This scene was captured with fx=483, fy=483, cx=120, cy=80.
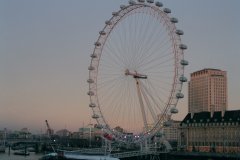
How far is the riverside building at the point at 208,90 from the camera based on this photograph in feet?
399

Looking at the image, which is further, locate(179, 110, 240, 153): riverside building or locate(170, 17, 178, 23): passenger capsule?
locate(179, 110, 240, 153): riverside building

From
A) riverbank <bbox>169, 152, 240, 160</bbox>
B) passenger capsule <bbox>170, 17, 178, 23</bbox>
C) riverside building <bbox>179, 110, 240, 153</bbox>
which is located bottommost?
riverbank <bbox>169, 152, 240, 160</bbox>

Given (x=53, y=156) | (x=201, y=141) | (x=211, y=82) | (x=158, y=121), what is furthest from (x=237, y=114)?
(x=211, y=82)

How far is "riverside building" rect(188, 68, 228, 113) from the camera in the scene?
122 metres

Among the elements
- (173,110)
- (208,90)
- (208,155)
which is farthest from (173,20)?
(208,90)

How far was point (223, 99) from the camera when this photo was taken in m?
124

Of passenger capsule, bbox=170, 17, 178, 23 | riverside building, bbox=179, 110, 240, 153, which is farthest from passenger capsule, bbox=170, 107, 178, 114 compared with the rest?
riverside building, bbox=179, 110, 240, 153

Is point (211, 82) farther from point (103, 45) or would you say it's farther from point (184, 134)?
point (103, 45)

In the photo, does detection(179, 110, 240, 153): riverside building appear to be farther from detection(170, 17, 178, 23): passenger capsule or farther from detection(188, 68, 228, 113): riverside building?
detection(170, 17, 178, 23): passenger capsule

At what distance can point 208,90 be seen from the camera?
122125mm

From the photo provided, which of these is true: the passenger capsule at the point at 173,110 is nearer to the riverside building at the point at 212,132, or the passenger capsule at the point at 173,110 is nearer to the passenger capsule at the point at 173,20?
the passenger capsule at the point at 173,20

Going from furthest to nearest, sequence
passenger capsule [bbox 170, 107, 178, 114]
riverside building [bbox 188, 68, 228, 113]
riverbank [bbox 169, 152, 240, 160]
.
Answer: riverside building [bbox 188, 68, 228, 113] → riverbank [bbox 169, 152, 240, 160] → passenger capsule [bbox 170, 107, 178, 114]

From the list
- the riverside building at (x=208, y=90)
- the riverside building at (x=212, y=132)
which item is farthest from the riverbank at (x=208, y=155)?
the riverside building at (x=208, y=90)

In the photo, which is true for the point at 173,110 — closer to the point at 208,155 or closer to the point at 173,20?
the point at 173,20
